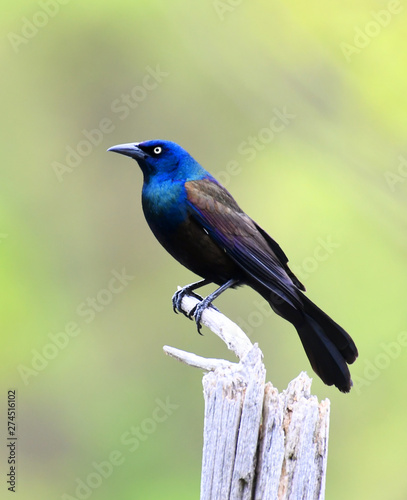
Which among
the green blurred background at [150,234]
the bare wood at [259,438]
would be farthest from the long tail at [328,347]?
the green blurred background at [150,234]

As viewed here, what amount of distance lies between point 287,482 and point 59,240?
7.48 m

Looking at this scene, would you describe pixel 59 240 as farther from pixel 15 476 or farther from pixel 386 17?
pixel 386 17

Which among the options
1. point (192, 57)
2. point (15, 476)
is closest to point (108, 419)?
point (15, 476)

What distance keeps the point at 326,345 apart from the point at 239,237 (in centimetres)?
91

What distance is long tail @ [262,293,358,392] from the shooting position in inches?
170

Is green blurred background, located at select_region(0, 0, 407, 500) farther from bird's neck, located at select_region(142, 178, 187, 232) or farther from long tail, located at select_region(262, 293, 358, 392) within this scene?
long tail, located at select_region(262, 293, 358, 392)

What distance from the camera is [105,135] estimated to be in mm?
9250

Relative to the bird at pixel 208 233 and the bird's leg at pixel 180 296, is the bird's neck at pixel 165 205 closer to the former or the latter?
the bird at pixel 208 233

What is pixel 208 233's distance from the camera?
4910mm

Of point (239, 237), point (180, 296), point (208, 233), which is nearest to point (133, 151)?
point (208, 233)

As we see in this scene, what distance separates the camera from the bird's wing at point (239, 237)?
188 inches

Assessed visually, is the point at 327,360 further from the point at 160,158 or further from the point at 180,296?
the point at 160,158

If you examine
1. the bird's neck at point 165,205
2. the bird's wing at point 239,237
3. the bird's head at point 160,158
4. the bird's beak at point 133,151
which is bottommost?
the bird's wing at point 239,237

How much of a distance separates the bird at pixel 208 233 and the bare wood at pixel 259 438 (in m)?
1.45
